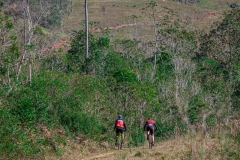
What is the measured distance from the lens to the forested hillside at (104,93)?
15.8 metres

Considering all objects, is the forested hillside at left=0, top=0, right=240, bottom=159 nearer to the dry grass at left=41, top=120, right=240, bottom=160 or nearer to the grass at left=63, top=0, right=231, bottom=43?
the dry grass at left=41, top=120, right=240, bottom=160

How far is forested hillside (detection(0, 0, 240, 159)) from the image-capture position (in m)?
15.8

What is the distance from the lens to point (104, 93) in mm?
23609

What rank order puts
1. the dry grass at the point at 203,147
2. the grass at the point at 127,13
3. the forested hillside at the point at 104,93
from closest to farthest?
the dry grass at the point at 203,147 → the forested hillside at the point at 104,93 → the grass at the point at 127,13

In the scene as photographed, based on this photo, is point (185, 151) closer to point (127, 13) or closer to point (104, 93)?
point (104, 93)

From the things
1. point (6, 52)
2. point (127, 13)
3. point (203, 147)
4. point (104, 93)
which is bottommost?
point (104, 93)

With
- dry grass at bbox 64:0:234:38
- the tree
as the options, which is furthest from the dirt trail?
dry grass at bbox 64:0:234:38

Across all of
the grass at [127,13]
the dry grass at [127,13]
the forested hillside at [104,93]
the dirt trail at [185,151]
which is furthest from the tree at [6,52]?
the dry grass at [127,13]

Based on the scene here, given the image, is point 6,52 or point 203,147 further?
point 6,52

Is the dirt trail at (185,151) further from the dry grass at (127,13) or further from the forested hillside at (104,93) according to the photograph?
the dry grass at (127,13)

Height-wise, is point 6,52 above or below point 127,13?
below

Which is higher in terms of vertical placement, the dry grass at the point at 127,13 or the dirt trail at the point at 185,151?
the dry grass at the point at 127,13

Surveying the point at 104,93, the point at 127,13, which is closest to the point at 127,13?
the point at 127,13

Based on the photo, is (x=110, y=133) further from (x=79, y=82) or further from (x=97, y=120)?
(x=79, y=82)
